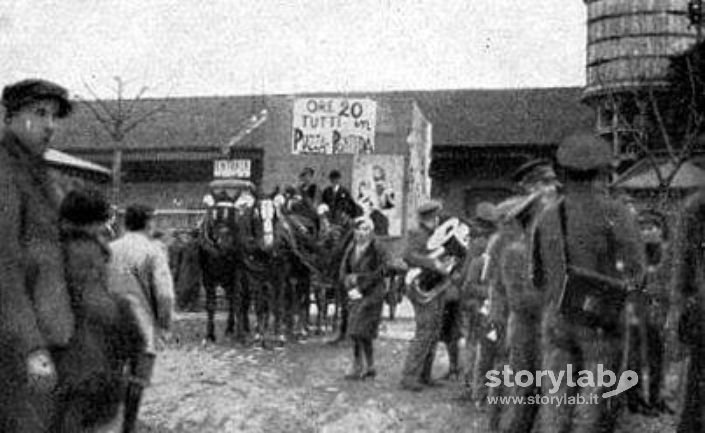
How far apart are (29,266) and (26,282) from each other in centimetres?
7

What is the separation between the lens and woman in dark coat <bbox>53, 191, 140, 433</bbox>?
195 inches

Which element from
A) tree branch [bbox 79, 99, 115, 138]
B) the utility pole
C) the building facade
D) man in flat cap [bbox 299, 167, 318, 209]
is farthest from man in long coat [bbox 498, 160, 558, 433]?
tree branch [bbox 79, 99, 115, 138]

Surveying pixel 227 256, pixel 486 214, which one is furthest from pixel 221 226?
pixel 486 214

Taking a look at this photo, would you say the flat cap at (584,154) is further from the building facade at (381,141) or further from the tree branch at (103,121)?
the tree branch at (103,121)

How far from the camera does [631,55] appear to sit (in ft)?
94.8

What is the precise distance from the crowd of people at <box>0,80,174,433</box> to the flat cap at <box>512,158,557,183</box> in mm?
4130

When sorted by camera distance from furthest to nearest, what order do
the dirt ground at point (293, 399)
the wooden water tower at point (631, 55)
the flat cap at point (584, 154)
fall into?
1. the wooden water tower at point (631, 55)
2. the dirt ground at point (293, 399)
3. the flat cap at point (584, 154)

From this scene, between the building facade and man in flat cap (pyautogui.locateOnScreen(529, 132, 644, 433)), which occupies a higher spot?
the building facade

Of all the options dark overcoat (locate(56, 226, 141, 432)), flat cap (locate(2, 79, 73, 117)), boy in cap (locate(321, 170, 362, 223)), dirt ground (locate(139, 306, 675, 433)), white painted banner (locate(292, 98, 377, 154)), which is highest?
white painted banner (locate(292, 98, 377, 154))

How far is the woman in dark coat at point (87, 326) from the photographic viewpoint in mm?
4941

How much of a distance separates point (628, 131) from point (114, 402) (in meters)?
24.2

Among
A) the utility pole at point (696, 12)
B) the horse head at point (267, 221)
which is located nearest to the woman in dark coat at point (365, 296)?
the horse head at point (267, 221)

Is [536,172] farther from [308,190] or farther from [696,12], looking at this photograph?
[696,12]

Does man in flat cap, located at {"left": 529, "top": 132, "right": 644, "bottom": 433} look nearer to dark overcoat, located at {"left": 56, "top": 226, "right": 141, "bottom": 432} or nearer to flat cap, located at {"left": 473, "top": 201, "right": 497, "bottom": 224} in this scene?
dark overcoat, located at {"left": 56, "top": 226, "right": 141, "bottom": 432}
